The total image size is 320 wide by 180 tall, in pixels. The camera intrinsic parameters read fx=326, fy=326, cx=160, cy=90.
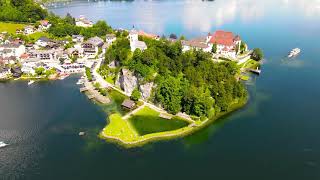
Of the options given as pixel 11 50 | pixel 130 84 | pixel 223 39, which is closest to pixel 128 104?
pixel 130 84

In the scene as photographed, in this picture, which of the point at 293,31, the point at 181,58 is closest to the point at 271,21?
the point at 293,31

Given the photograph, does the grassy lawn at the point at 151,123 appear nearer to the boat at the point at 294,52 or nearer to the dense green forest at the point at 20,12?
the boat at the point at 294,52

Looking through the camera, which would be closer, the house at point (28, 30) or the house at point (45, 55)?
the house at point (45, 55)

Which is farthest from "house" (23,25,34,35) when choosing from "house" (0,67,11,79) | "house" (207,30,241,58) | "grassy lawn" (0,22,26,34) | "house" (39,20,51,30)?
"house" (207,30,241,58)

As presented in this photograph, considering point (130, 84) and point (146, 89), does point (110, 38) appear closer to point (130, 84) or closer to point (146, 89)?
point (130, 84)

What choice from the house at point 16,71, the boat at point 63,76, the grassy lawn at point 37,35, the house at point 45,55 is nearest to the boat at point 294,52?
the boat at point 63,76

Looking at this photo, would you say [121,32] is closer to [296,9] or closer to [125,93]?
[125,93]

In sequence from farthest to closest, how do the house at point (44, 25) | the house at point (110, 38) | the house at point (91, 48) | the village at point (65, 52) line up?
the house at point (44, 25), the house at point (110, 38), the house at point (91, 48), the village at point (65, 52)
